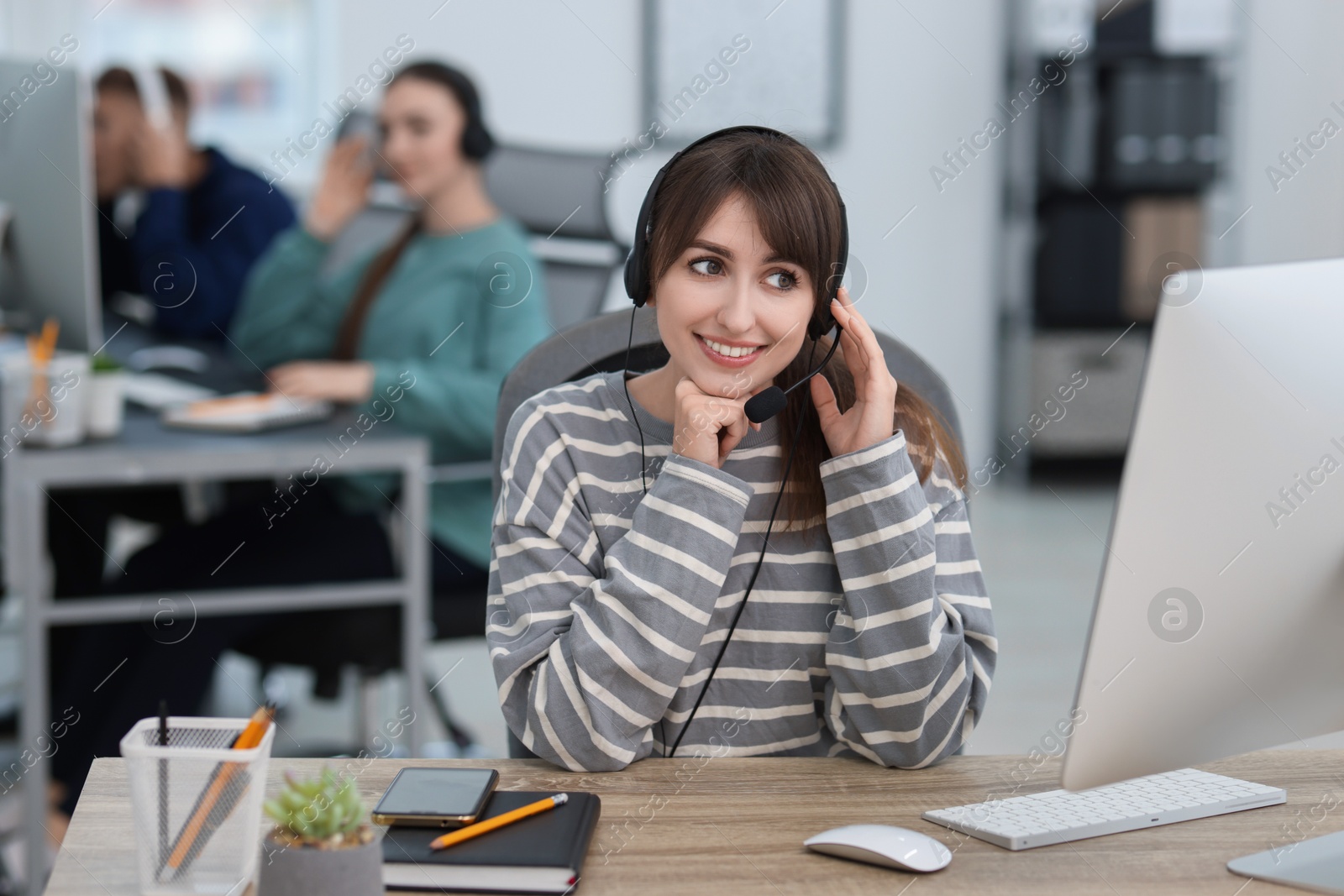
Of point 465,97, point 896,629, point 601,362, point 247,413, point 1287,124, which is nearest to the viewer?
point 896,629

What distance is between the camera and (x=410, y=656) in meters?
1.87

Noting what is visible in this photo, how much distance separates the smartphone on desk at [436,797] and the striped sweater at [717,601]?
10cm

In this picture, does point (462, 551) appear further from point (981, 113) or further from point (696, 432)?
point (981, 113)

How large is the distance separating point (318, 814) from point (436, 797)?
0.18 meters

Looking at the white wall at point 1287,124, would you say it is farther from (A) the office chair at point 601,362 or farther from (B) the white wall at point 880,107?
(A) the office chair at point 601,362

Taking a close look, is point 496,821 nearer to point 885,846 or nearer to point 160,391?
point 885,846

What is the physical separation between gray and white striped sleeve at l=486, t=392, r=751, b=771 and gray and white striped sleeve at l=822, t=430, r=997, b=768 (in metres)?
0.09

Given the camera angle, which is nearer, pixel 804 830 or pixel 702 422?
pixel 804 830

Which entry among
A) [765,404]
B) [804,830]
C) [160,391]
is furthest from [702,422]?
[160,391]

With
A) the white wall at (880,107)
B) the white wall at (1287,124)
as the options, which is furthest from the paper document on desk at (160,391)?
the white wall at (1287,124)

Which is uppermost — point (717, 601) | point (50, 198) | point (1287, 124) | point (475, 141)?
point (1287, 124)

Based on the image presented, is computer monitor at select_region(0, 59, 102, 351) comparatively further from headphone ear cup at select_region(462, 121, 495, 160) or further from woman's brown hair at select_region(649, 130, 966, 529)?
woman's brown hair at select_region(649, 130, 966, 529)

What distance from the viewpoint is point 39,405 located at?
1728 mm

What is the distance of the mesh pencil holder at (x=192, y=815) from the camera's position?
71 cm
